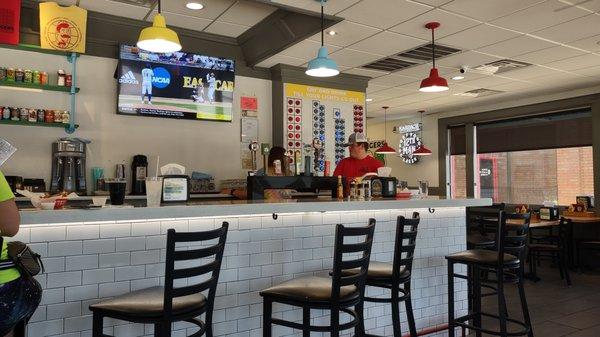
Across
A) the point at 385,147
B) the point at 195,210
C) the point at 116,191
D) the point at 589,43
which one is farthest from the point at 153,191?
the point at 385,147

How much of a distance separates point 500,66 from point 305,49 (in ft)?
9.36

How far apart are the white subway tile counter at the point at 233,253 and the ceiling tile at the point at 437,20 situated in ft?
6.12

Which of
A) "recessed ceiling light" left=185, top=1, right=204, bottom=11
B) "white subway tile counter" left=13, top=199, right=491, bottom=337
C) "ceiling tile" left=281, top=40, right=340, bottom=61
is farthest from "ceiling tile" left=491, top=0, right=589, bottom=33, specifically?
"recessed ceiling light" left=185, top=1, right=204, bottom=11

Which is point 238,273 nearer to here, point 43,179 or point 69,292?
point 69,292

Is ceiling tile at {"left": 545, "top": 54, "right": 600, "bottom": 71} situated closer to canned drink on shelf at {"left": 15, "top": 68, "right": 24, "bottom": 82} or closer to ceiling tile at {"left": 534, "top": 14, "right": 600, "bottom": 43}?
ceiling tile at {"left": 534, "top": 14, "right": 600, "bottom": 43}

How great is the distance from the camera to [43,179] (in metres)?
4.64

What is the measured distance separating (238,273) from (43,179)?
9.64 ft

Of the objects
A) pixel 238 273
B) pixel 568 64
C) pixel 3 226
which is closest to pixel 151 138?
pixel 238 273

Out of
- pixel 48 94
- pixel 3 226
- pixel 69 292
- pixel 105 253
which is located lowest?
pixel 69 292

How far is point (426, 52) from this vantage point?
5.70 meters

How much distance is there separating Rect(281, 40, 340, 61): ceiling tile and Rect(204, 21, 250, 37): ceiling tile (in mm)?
569

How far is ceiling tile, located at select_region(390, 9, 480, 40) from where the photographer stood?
4.45 meters

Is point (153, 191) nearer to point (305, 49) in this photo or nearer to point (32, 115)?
point (32, 115)

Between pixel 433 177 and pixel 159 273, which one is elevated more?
pixel 433 177
